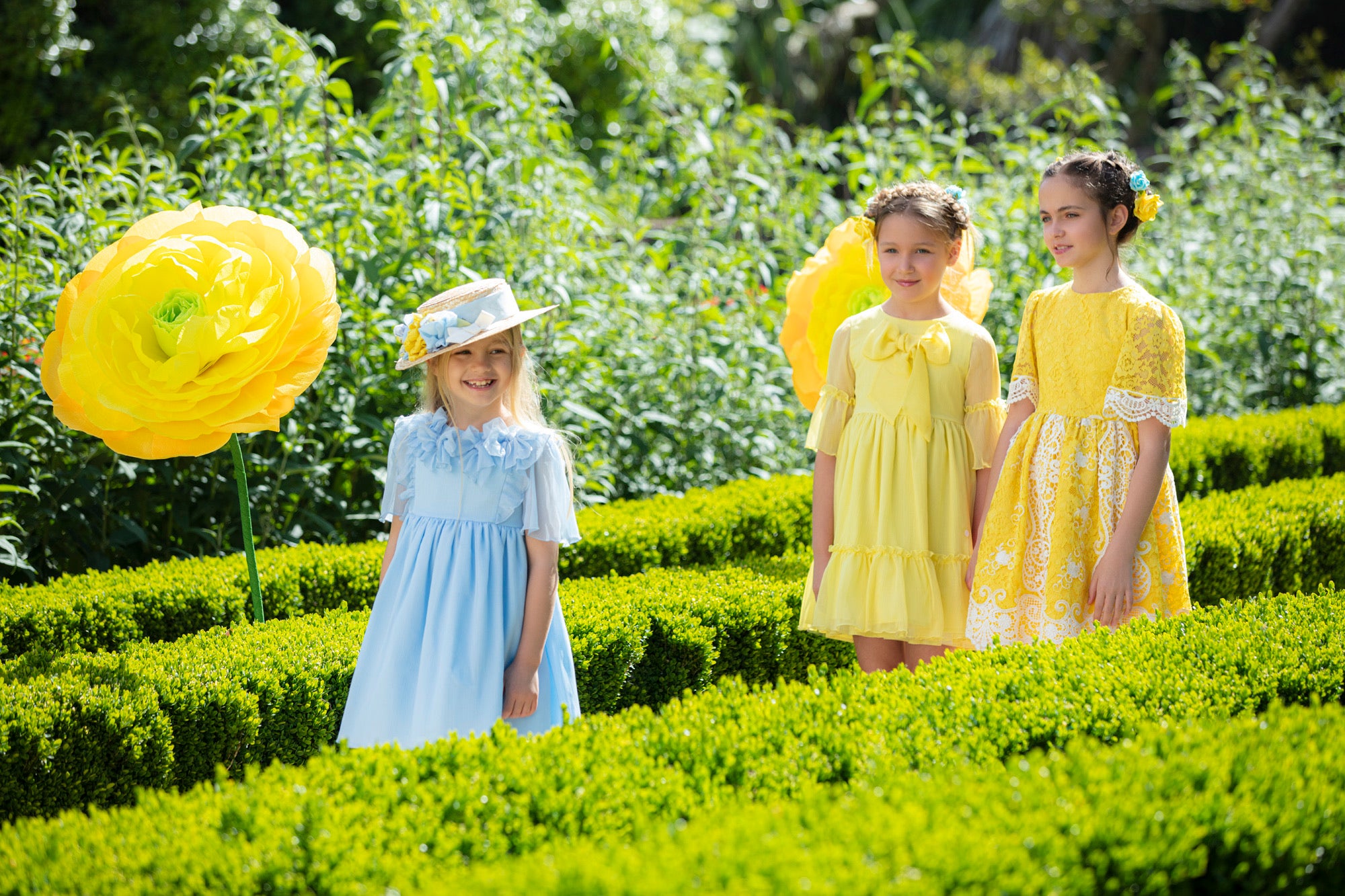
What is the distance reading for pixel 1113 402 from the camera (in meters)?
2.76

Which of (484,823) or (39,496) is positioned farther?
(39,496)

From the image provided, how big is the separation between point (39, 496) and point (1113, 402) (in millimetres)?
3674

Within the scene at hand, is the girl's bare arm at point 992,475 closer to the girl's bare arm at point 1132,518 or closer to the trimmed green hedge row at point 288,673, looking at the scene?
the girl's bare arm at point 1132,518

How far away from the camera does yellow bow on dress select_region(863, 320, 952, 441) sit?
2920mm

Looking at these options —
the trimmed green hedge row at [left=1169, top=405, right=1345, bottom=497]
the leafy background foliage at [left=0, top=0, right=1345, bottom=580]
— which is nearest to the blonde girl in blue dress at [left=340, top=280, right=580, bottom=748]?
the leafy background foliage at [left=0, top=0, right=1345, bottom=580]

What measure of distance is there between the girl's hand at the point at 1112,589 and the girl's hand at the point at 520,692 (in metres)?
1.39

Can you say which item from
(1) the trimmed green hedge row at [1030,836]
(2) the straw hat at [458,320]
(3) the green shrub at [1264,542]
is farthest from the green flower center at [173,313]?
(3) the green shrub at [1264,542]

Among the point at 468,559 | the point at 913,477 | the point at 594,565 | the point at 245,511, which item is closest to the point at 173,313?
the point at 245,511

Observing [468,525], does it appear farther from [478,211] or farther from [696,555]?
[478,211]

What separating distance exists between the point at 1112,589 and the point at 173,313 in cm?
242

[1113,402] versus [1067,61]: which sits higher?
[1067,61]

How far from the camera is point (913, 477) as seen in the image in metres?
2.91

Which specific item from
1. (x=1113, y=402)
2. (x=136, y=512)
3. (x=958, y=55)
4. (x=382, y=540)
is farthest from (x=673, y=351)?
(x=958, y=55)

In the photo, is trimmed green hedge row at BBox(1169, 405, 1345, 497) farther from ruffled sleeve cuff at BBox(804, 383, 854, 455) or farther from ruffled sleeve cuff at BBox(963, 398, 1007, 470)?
ruffled sleeve cuff at BBox(804, 383, 854, 455)
